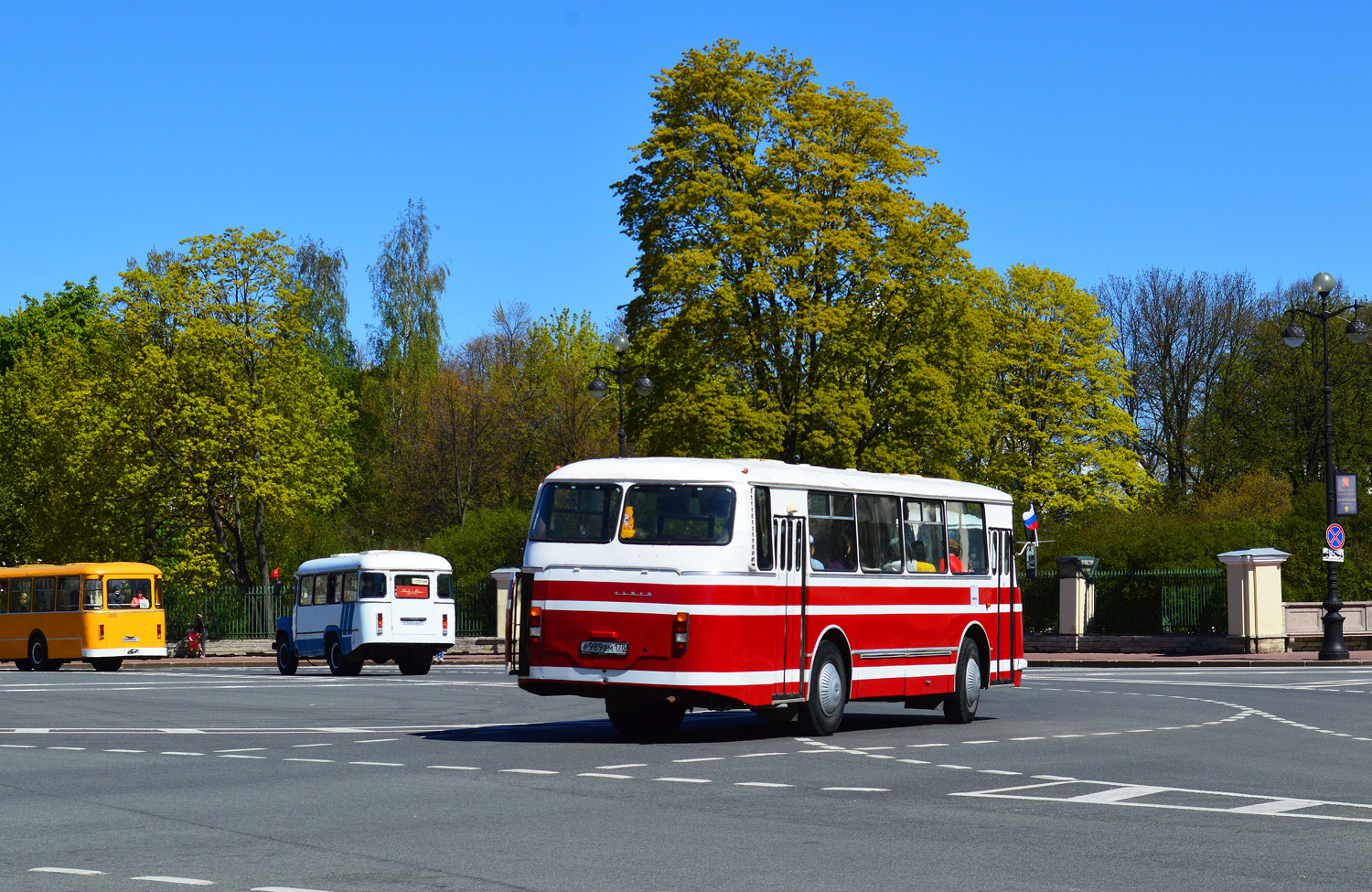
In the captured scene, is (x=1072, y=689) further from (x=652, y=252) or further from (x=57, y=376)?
(x=57, y=376)

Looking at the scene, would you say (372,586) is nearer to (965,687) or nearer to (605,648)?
(965,687)

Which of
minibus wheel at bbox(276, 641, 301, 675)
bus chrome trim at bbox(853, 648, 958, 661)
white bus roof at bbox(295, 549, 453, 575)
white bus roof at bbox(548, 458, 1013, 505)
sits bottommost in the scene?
minibus wheel at bbox(276, 641, 301, 675)

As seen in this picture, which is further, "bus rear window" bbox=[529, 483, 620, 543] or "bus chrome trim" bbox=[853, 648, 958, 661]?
"bus chrome trim" bbox=[853, 648, 958, 661]

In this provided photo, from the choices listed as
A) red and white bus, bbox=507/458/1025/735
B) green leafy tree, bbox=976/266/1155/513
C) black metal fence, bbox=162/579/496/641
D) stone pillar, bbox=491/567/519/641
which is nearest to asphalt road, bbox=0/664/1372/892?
red and white bus, bbox=507/458/1025/735

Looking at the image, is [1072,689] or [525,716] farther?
[1072,689]

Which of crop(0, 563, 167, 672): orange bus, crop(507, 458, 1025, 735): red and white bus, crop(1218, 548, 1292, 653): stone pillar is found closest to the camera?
crop(507, 458, 1025, 735): red and white bus

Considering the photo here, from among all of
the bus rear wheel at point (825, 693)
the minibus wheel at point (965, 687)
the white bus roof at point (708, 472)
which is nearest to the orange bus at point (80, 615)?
the minibus wheel at point (965, 687)

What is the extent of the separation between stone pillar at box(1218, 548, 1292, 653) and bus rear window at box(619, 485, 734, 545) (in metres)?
28.3

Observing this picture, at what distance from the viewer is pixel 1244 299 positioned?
73.4 meters

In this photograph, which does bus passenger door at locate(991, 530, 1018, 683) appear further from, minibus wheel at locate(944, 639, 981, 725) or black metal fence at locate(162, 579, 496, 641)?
black metal fence at locate(162, 579, 496, 641)

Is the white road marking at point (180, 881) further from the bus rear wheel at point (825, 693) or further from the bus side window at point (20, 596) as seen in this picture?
the bus side window at point (20, 596)

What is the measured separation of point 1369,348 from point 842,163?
3300cm

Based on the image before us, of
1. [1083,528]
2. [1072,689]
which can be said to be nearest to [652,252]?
[1083,528]

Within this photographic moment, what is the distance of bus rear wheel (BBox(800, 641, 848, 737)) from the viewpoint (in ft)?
58.8
